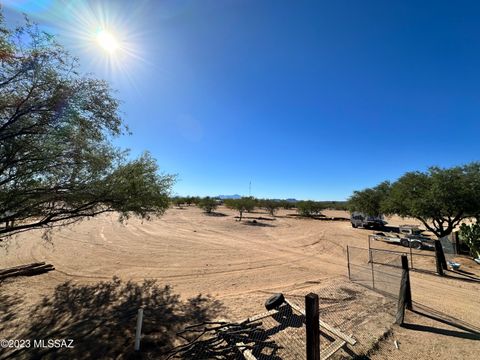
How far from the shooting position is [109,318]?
7082 millimetres

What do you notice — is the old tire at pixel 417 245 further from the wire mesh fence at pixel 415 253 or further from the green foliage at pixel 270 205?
the green foliage at pixel 270 205

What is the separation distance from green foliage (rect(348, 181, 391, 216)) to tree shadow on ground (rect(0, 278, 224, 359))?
34.3 m

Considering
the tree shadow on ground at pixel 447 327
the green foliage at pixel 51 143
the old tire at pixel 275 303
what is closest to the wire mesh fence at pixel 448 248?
the tree shadow on ground at pixel 447 327

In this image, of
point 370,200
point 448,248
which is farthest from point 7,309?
point 370,200

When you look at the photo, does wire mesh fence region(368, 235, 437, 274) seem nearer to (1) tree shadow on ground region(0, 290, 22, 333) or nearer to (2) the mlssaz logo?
(2) the mlssaz logo

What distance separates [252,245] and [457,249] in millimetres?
16621

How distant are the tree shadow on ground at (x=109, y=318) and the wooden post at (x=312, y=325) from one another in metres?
3.32

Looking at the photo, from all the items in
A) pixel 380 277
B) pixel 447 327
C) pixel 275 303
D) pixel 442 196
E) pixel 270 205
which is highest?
pixel 270 205

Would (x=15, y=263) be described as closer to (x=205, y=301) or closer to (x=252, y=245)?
(x=205, y=301)

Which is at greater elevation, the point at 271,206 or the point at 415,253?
the point at 271,206

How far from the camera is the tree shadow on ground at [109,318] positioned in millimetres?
5301

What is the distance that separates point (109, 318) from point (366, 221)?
1442 inches

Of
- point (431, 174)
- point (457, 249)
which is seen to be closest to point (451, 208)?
point (431, 174)

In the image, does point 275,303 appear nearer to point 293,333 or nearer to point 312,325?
point 293,333
